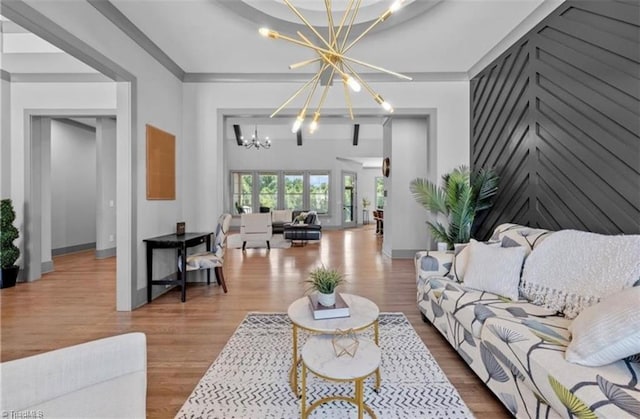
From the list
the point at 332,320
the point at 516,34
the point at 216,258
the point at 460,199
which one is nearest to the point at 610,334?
the point at 332,320

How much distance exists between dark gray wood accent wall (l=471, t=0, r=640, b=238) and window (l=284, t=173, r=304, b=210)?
8792 millimetres

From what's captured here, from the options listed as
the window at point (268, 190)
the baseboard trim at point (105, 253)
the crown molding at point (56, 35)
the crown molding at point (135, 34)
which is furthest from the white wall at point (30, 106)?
the window at point (268, 190)

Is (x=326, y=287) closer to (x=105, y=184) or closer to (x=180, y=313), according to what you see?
(x=180, y=313)

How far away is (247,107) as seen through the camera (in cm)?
437

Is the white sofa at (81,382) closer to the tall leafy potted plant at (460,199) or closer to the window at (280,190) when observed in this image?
the tall leafy potted plant at (460,199)

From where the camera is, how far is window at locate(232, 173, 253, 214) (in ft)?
38.7

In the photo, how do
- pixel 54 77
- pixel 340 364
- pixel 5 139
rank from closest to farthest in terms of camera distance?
1. pixel 340 364
2. pixel 5 139
3. pixel 54 77

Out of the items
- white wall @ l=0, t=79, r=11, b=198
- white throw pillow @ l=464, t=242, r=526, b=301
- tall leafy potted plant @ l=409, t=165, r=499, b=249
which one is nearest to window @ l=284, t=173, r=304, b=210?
tall leafy potted plant @ l=409, t=165, r=499, b=249

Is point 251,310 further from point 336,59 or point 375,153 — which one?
point 375,153

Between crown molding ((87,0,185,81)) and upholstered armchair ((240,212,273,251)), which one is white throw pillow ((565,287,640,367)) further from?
upholstered armchair ((240,212,273,251))

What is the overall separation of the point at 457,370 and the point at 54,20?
164 inches

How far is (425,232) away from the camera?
5918 mm

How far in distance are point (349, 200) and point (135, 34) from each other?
10.00m

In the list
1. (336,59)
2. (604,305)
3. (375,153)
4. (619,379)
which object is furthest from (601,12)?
(375,153)
